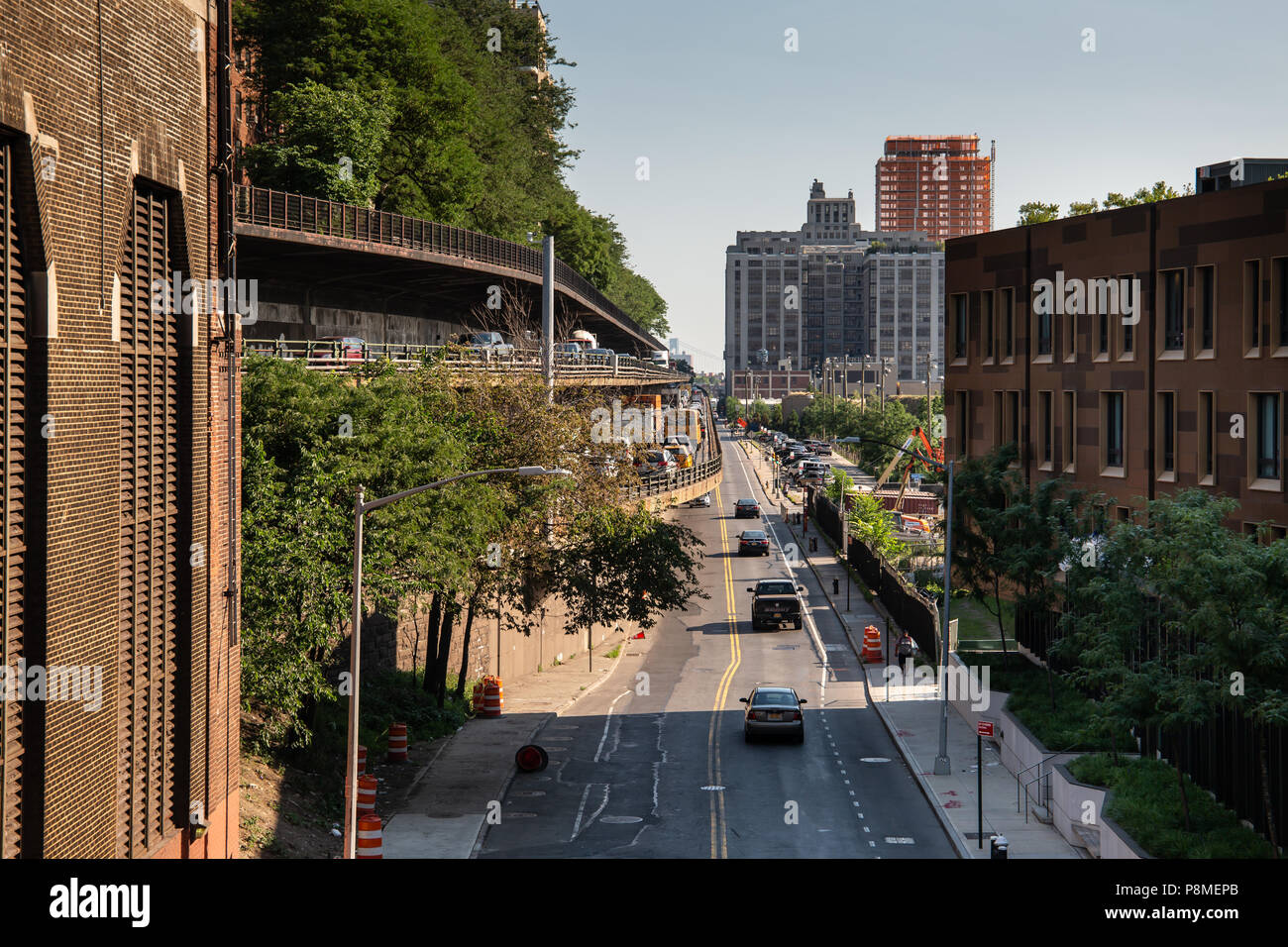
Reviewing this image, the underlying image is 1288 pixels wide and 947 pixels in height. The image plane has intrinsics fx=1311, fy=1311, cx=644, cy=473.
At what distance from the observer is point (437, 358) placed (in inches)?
1539

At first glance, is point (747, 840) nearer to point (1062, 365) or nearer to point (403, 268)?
point (1062, 365)

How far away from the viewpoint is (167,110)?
18.3 meters

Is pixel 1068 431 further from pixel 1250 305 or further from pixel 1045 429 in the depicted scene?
pixel 1250 305

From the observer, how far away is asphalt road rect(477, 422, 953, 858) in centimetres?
2494

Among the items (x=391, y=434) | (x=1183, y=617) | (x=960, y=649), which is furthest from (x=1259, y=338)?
(x=391, y=434)

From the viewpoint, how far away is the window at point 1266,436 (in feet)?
98.5

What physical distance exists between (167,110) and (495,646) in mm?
29554

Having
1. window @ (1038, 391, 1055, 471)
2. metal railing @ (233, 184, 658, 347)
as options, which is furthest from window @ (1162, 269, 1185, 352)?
metal railing @ (233, 184, 658, 347)

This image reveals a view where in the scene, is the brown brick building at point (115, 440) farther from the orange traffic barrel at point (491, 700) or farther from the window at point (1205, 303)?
the window at point (1205, 303)

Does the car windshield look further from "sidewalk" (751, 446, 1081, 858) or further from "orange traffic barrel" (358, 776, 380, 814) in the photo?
"orange traffic barrel" (358, 776, 380, 814)

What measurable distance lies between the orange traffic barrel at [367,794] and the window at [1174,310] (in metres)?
22.8

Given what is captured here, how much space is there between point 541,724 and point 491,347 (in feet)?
56.5

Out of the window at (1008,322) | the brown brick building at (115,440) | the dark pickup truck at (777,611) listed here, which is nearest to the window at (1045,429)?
the window at (1008,322)

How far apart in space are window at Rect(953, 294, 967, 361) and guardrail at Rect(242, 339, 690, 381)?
14467 millimetres
